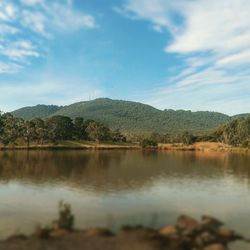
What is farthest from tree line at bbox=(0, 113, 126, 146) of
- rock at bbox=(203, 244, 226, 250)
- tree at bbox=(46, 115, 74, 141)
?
rock at bbox=(203, 244, 226, 250)

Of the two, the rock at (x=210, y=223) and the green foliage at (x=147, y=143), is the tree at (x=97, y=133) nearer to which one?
the green foliage at (x=147, y=143)

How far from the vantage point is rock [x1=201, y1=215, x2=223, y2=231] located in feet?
101

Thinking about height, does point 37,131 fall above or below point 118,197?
above

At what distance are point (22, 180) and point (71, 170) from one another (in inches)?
624

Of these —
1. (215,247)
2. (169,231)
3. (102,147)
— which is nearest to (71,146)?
(102,147)

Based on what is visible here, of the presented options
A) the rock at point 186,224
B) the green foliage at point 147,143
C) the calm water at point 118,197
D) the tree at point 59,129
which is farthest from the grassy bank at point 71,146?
the rock at point 186,224

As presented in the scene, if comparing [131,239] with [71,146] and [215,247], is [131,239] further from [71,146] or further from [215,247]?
[71,146]

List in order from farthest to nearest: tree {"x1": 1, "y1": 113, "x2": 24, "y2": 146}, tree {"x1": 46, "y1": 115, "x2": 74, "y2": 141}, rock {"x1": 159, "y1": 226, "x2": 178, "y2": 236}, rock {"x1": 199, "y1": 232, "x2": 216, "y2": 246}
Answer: tree {"x1": 46, "y1": 115, "x2": 74, "y2": 141} < tree {"x1": 1, "y1": 113, "x2": 24, "y2": 146} < rock {"x1": 159, "y1": 226, "x2": 178, "y2": 236} < rock {"x1": 199, "y1": 232, "x2": 216, "y2": 246}

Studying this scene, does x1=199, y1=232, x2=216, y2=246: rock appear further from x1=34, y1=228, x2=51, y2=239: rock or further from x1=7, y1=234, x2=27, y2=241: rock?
x1=7, y1=234, x2=27, y2=241: rock

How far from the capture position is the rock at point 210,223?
30700mm

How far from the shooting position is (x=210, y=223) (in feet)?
107

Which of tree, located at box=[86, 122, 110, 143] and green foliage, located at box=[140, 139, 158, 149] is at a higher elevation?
tree, located at box=[86, 122, 110, 143]

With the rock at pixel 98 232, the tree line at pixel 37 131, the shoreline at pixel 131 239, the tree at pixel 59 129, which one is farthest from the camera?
the tree at pixel 59 129

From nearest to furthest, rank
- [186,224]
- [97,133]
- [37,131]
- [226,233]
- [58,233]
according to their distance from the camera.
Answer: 1. [58,233]
2. [226,233]
3. [186,224]
4. [37,131]
5. [97,133]
